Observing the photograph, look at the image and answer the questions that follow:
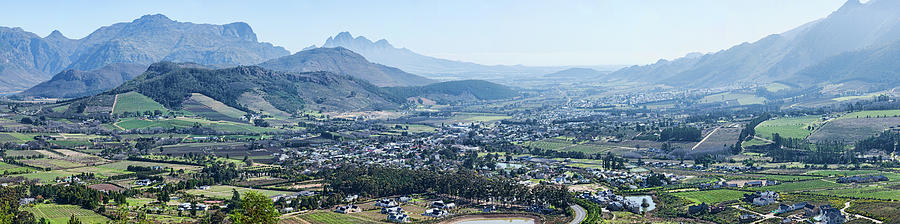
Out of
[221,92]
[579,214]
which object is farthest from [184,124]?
[579,214]

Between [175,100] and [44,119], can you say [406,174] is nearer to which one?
[44,119]

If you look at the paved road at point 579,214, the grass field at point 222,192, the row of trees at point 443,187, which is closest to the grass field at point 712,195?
the paved road at point 579,214

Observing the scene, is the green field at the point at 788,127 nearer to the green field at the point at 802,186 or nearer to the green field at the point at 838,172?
the green field at the point at 838,172

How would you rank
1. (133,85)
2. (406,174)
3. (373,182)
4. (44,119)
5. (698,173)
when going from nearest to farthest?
1. (373,182)
2. (406,174)
3. (698,173)
4. (44,119)
5. (133,85)

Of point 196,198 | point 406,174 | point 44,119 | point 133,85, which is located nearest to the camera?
point 196,198

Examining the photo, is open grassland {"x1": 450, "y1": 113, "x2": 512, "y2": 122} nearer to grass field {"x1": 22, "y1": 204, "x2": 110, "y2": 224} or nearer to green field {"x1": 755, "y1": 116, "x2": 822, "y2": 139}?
green field {"x1": 755, "y1": 116, "x2": 822, "y2": 139}

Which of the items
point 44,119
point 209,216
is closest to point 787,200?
point 209,216
